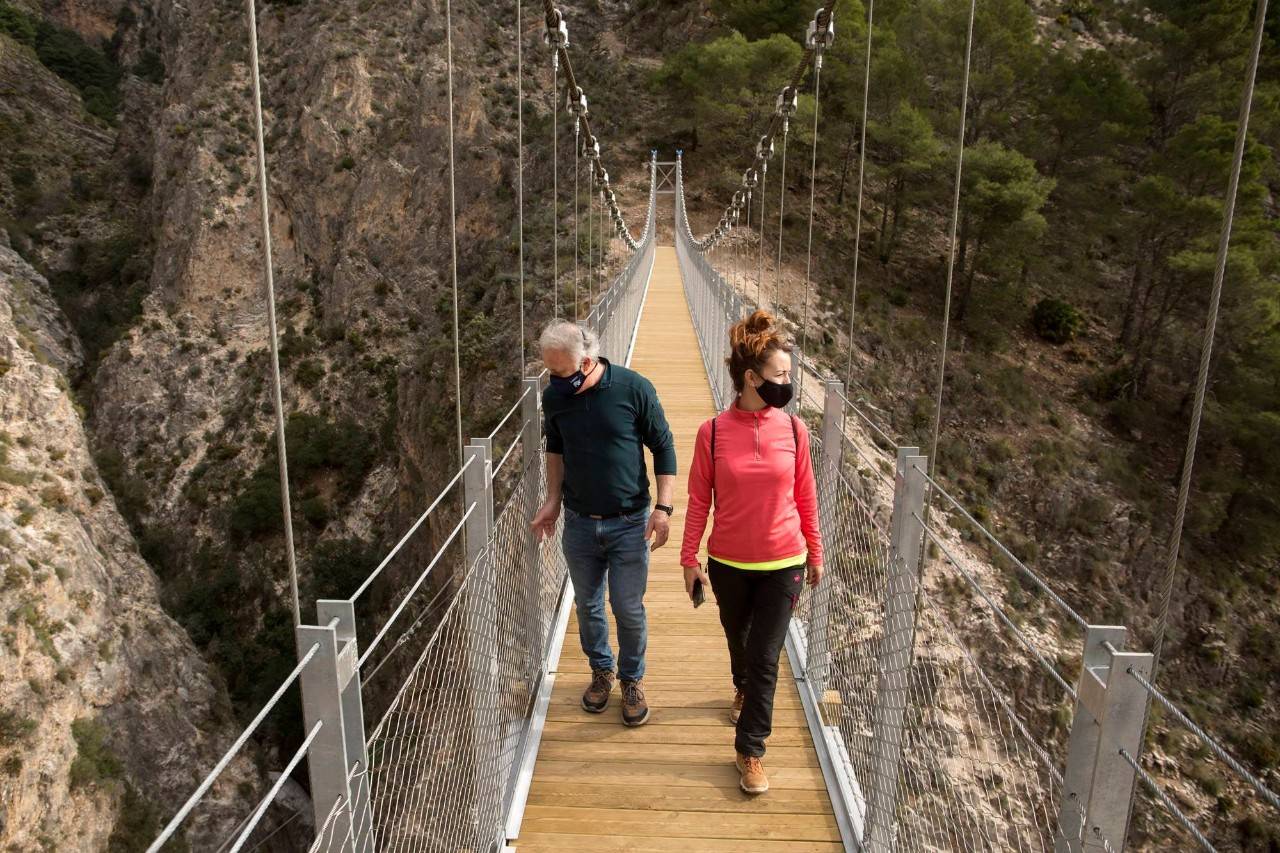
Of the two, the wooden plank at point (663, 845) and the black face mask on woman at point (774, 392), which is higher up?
the black face mask on woman at point (774, 392)

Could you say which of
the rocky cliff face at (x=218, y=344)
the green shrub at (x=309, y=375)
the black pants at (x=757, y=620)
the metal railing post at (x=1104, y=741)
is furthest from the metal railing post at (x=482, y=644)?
the green shrub at (x=309, y=375)

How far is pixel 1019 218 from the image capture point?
17.4m

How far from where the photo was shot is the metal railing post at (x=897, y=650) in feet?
6.56

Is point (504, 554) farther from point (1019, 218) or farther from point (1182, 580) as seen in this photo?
point (1019, 218)

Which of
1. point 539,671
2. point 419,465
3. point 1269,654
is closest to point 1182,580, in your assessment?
Answer: point 1269,654

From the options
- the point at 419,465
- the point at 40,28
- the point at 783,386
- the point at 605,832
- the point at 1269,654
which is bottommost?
the point at 1269,654

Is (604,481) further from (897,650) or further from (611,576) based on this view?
(897,650)

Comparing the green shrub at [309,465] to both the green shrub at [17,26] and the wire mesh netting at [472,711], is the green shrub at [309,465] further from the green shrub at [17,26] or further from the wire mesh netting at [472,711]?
the green shrub at [17,26]

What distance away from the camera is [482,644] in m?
2.07

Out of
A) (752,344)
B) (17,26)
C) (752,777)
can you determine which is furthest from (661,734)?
(17,26)

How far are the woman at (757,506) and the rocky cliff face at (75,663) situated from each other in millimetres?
14098

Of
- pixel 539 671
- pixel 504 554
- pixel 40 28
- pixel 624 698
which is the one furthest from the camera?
pixel 40 28

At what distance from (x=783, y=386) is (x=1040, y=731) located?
343 inches

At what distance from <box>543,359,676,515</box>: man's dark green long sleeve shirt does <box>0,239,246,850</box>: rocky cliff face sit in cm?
1387
